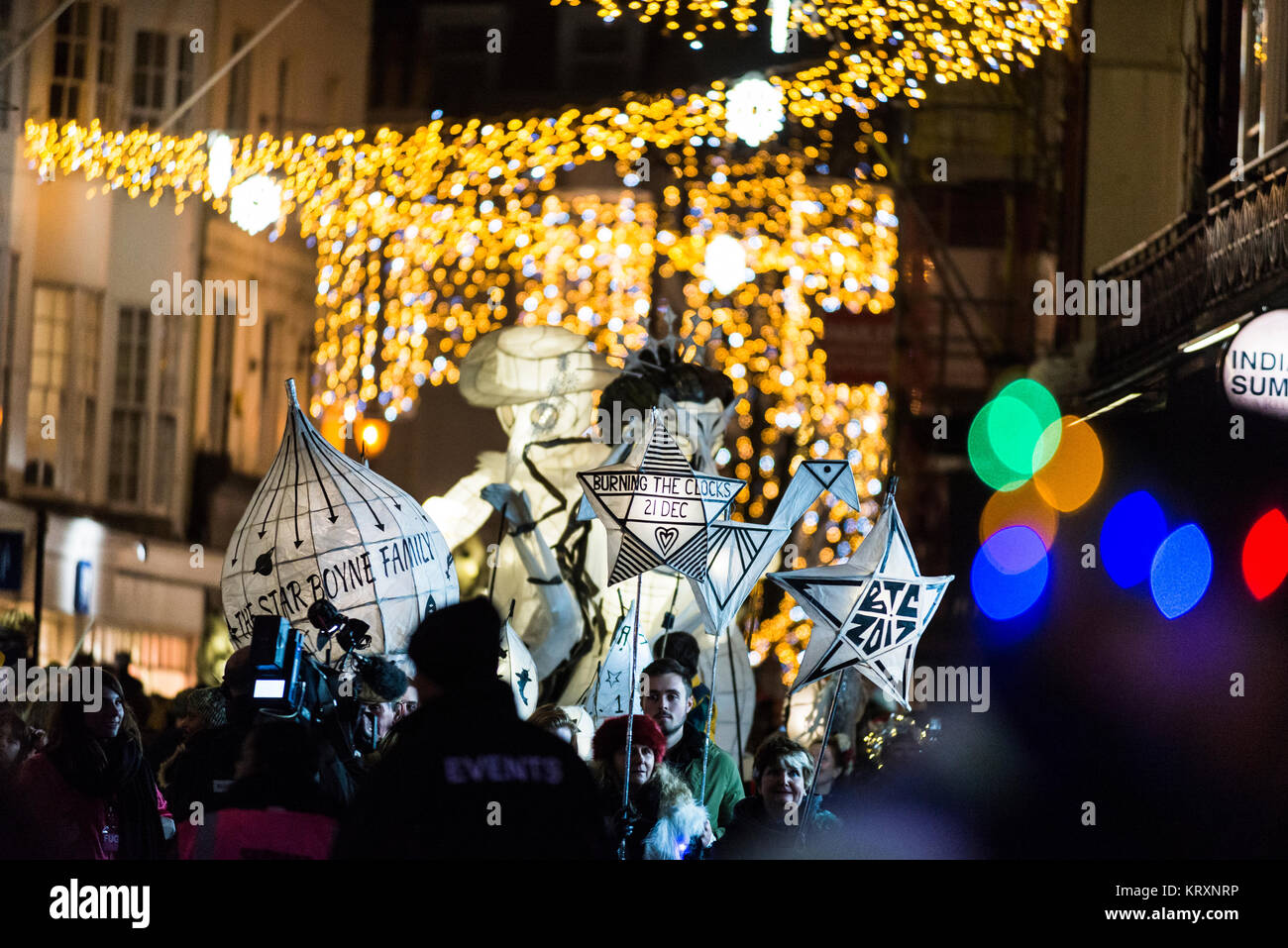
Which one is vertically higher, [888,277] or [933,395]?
[888,277]

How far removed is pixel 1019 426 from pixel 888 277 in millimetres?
1981

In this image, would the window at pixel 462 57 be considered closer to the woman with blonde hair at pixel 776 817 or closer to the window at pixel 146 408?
the window at pixel 146 408

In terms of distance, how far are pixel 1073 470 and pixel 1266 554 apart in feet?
9.14

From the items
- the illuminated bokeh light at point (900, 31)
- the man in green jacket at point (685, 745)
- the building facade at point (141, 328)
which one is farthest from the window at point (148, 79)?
the man in green jacket at point (685, 745)

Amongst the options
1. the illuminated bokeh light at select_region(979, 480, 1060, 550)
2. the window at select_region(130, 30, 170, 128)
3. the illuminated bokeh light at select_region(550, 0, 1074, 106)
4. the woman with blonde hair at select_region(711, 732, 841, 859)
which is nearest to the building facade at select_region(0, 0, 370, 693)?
the window at select_region(130, 30, 170, 128)

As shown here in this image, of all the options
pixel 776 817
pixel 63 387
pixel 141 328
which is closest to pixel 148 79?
pixel 141 328

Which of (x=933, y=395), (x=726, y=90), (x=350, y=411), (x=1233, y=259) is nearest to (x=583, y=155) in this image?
(x=726, y=90)

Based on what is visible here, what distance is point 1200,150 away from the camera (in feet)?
36.2

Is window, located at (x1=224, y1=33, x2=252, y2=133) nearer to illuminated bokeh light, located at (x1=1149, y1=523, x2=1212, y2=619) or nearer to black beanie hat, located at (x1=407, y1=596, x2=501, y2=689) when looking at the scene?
illuminated bokeh light, located at (x1=1149, y1=523, x2=1212, y2=619)

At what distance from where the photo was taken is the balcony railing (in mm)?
9117

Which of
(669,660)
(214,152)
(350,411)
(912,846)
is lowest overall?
(912,846)

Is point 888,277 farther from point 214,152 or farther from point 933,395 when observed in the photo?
point 214,152

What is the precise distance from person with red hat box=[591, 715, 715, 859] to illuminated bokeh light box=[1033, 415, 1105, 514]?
6.81 metres

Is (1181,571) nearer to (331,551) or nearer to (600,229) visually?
(331,551)
